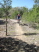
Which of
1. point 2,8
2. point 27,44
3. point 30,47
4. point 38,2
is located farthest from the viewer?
point 2,8

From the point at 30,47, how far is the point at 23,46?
1.73 feet

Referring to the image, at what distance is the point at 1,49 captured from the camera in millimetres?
8688

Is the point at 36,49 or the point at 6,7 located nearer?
the point at 36,49

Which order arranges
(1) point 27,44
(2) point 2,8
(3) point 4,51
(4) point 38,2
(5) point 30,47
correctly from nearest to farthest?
(3) point 4,51, (5) point 30,47, (1) point 27,44, (4) point 38,2, (2) point 2,8

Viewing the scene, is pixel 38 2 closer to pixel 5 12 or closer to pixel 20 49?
pixel 5 12

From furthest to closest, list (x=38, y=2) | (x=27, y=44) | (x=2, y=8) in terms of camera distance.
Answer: (x=2, y=8)
(x=38, y=2)
(x=27, y=44)

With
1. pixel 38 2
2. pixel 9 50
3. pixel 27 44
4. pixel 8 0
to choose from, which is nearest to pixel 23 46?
pixel 27 44

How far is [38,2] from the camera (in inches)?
453

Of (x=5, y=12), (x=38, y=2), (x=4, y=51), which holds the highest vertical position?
(x=38, y=2)

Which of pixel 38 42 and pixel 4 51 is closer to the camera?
pixel 4 51

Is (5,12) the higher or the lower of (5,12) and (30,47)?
the higher

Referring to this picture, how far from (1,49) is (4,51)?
0.40m

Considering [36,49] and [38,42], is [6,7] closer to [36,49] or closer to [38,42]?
[38,42]

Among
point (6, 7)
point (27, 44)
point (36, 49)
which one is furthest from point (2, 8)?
point (36, 49)
